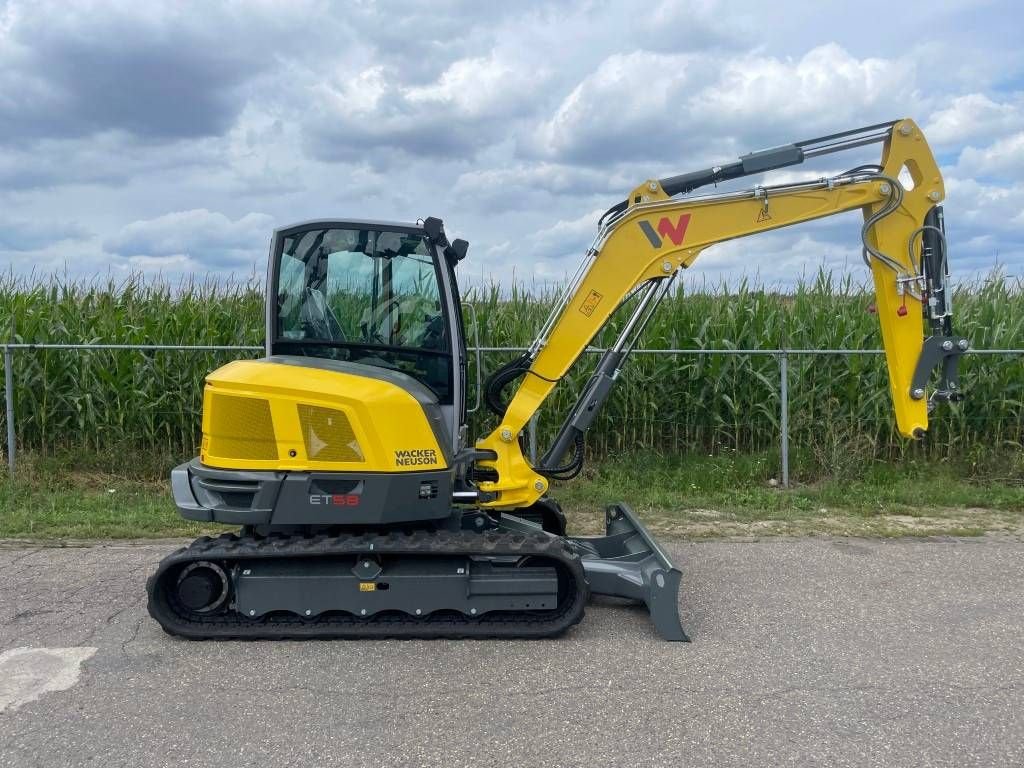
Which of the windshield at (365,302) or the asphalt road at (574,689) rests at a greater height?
the windshield at (365,302)

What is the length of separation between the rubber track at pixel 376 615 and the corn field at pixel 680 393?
455cm

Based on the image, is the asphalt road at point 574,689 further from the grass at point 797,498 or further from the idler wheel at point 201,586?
the grass at point 797,498

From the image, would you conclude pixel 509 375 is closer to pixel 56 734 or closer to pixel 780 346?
pixel 56 734

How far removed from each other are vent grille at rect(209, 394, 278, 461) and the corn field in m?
4.65

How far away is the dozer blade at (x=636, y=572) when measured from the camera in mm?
4809

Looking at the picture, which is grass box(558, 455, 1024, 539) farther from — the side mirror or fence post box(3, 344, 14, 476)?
fence post box(3, 344, 14, 476)

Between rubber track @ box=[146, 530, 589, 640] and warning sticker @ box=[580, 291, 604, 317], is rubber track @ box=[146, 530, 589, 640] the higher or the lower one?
the lower one

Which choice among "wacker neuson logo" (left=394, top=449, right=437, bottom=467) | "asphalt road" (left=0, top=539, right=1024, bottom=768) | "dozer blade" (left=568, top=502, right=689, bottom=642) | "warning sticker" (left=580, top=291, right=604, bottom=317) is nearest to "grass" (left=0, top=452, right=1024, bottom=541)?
"dozer blade" (left=568, top=502, right=689, bottom=642)

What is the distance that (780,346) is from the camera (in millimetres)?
10023

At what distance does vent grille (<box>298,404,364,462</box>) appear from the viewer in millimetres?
4809

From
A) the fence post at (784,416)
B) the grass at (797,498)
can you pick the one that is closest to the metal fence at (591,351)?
the fence post at (784,416)

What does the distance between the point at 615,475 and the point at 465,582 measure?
443 cm

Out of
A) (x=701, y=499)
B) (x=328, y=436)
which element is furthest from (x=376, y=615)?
(x=701, y=499)

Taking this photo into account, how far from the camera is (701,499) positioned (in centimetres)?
838
